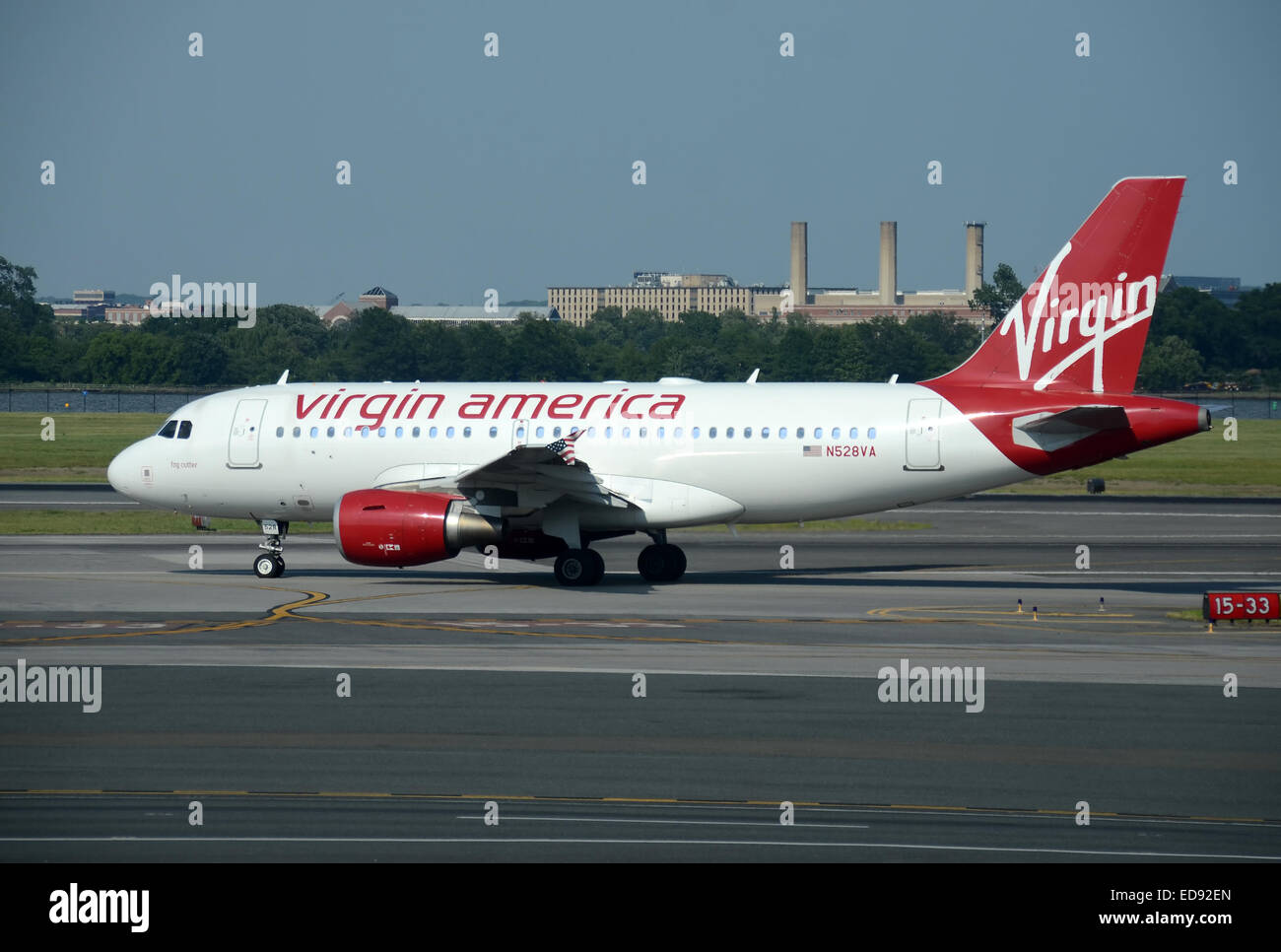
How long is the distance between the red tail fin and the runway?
4.70m

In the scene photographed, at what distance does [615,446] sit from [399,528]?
532 cm

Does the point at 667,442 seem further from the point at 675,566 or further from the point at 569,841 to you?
the point at 569,841

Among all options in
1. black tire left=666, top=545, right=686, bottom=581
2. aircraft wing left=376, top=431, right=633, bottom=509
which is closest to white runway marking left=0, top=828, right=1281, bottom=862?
aircraft wing left=376, top=431, right=633, bottom=509

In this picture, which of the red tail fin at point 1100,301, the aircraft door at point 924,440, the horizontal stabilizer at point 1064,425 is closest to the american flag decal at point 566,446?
the aircraft door at point 924,440

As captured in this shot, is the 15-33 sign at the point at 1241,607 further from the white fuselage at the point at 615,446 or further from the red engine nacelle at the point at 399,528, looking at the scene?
the red engine nacelle at the point at 399,528

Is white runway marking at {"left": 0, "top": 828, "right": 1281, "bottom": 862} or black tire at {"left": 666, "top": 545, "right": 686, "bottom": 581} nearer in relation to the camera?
white runway marking at {"left": 0, "top": 828, "right": 1281, "bottom": 862}

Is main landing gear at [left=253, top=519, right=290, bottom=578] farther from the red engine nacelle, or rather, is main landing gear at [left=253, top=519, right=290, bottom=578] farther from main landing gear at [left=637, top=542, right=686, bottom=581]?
main landing gear at [left=637, top=542, right=686, bottom=581]

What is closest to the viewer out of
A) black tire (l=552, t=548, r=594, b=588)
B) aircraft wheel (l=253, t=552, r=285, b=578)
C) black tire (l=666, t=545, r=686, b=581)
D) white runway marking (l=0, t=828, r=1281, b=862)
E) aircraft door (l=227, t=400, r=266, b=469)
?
white runway marking (l=0, t=828, r=1281, b=862)

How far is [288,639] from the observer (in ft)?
83.9

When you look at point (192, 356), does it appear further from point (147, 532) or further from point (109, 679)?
point (109, 679)

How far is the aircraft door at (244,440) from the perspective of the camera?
3547 centimetres

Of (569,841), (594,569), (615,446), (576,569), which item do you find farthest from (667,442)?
A: (569,841)

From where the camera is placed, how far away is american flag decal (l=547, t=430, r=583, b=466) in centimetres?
3130

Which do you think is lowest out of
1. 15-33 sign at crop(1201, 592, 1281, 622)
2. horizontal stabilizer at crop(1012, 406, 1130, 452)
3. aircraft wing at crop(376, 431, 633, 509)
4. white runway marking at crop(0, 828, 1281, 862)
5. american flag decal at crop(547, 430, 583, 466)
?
white runway marking at crop(0, 828, 1281, 862)
